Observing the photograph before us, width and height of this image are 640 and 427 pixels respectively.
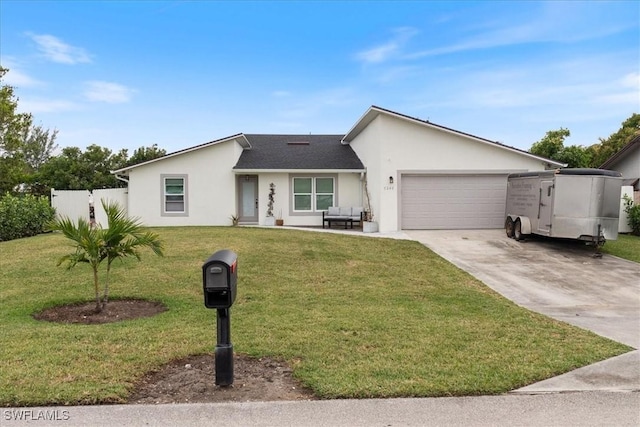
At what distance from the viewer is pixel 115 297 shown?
748cm

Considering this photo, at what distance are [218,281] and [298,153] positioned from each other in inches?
726

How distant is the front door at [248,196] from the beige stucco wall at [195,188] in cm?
75

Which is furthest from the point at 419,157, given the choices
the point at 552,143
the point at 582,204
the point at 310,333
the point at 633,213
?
the point at 552,143

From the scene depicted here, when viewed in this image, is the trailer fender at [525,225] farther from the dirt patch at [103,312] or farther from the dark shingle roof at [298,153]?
the dirt patch at [103,312]

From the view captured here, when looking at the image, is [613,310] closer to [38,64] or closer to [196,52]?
[196,52]

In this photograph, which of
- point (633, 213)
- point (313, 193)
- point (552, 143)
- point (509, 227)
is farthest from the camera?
point (552, 143)

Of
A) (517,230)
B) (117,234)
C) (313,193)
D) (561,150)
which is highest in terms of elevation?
(561,150)

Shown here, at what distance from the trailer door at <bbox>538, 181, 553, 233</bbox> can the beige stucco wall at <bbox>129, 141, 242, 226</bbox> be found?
1212 cm

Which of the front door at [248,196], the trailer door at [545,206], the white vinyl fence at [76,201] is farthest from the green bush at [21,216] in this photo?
the trailer door at [545,206]

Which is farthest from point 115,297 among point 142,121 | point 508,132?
point 508,132

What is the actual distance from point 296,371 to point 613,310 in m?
6.15

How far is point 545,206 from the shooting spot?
13.4 meters

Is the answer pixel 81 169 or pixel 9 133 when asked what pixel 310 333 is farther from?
pixel 81 169

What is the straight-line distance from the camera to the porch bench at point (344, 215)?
62.6ft
